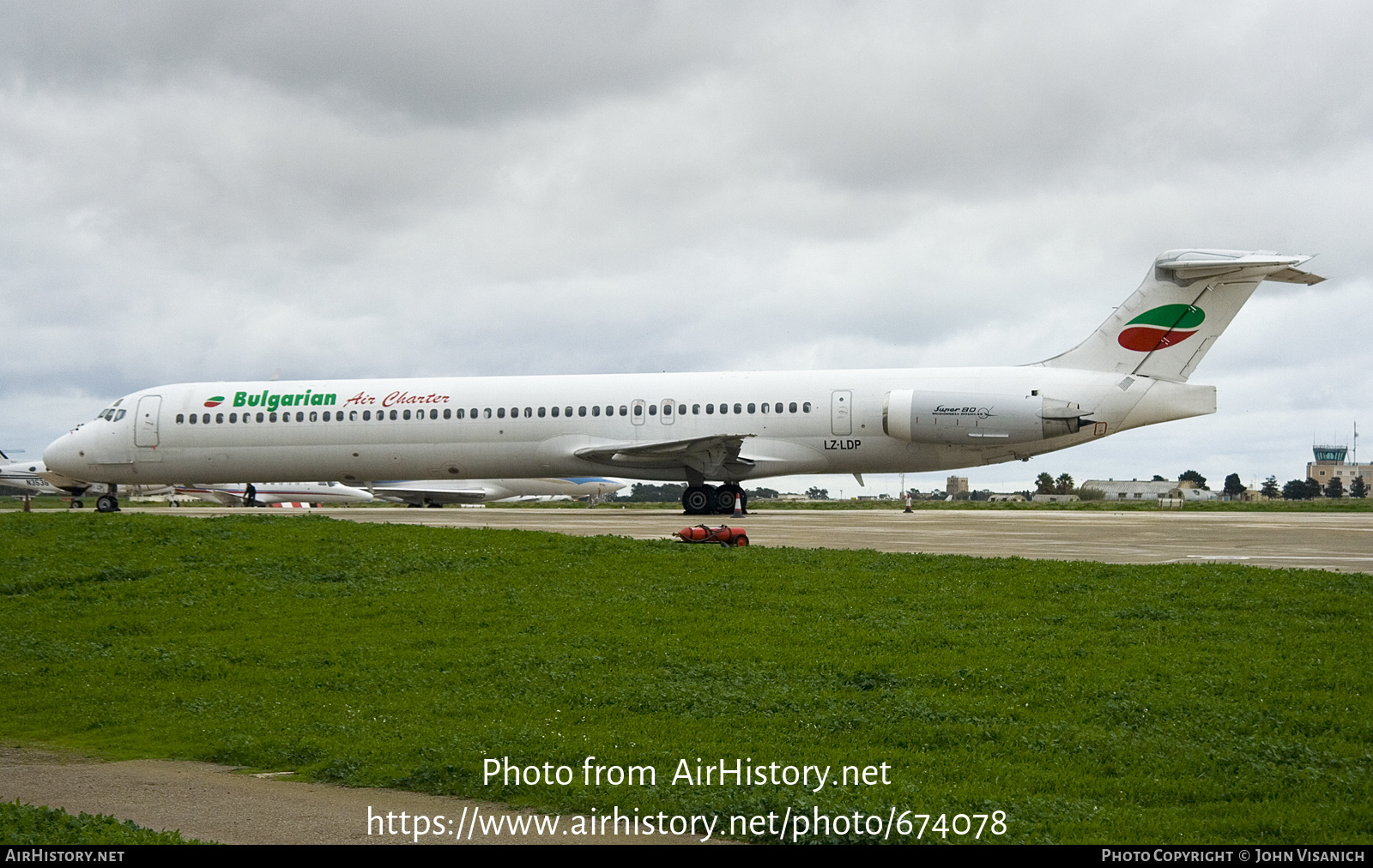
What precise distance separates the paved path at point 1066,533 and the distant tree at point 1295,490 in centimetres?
9252

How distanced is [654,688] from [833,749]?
6.57ft

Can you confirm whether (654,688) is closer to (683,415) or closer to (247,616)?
(247,616)

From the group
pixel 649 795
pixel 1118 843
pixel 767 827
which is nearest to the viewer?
pixel 1118 843

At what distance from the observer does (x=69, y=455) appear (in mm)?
35406

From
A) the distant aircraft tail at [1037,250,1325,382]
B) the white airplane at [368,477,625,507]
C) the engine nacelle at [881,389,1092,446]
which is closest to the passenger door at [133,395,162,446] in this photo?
the white airplane at [368,477,625,507]

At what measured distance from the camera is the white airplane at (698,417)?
30.0 metres

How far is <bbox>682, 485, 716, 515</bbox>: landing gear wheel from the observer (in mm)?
32031

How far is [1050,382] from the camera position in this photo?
3041 centimetres

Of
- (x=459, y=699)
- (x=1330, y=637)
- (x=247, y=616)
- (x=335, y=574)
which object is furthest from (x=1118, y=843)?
(x=335, y=574)

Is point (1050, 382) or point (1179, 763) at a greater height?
point (1050, 382)

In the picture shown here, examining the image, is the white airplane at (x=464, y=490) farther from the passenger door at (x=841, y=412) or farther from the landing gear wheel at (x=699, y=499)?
the passenger door at (x=841, y=412)

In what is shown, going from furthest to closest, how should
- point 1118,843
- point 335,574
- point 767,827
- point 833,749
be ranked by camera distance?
1. point 335,574
2. point 833,749
3. point 767,827
4. point 1118,843

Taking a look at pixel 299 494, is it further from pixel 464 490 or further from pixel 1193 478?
pixel 1193 478

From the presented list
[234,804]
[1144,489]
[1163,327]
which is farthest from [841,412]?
[1144,489]
